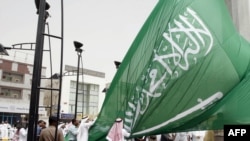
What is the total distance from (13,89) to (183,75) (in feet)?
148

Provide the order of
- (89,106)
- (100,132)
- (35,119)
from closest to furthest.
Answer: (100,132) < (35,119) < (89,106)

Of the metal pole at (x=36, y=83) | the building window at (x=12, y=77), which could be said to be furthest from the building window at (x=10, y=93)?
the metal pole at (x=36, y=83)

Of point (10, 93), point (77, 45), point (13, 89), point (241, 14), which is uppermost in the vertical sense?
point (77, 45)

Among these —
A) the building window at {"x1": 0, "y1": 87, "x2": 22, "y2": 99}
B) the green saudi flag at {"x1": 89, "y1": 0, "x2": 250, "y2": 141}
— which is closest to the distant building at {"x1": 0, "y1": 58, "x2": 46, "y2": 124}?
the building window at {"x1": 0, "y1": 87, "x2": 22, "y2": 99}

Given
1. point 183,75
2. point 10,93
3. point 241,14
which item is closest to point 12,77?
point 10,93

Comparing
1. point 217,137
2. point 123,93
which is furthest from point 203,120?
point 217,137

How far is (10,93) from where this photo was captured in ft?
144

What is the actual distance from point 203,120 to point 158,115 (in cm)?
32

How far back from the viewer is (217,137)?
439 cm

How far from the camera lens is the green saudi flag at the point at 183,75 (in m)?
2.27

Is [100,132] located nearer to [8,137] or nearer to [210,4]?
[210,4]

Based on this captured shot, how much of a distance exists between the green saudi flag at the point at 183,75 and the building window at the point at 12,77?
43.8 metres

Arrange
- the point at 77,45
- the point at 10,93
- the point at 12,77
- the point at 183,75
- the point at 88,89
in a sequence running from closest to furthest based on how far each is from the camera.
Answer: the point at 183,75 < the point at 77,45 < the point at 10,93 < the point at 12,77 < the point at 88,89

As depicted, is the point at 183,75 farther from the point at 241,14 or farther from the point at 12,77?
the point at 12,77
